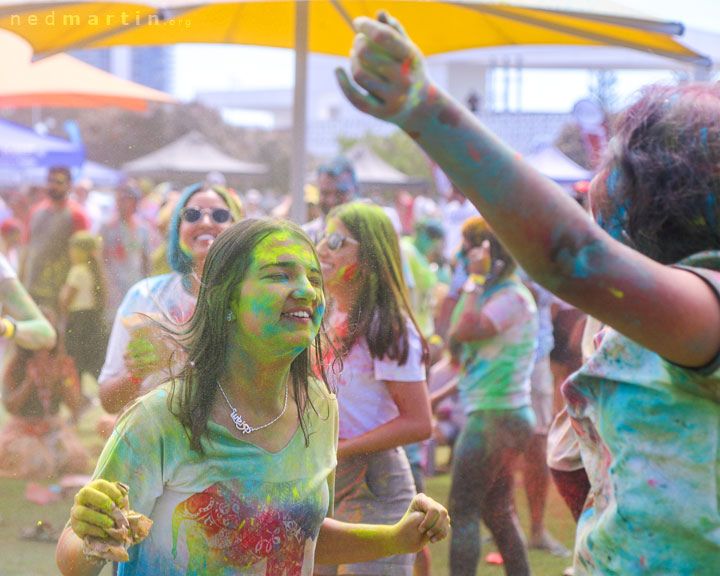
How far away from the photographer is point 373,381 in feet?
→ 8.70

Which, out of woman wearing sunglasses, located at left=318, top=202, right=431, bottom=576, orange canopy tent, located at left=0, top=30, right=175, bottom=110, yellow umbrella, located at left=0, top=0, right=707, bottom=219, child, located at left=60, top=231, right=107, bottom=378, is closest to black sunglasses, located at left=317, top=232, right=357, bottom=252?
woman wearing sunglasses, located at left=318, top=202, right=431, bottom=576

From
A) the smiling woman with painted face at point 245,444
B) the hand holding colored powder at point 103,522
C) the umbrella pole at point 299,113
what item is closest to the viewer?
the hand holding colored powder at point 103,522

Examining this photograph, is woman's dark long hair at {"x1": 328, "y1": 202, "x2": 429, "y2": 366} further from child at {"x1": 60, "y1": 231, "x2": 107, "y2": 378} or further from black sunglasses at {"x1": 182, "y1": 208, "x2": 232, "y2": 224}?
child at {"x1": 60, "y1": 231, "x2": 107, "y2": 378}

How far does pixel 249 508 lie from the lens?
5.01 ft

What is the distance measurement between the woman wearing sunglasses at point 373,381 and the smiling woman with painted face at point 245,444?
2.58 feet

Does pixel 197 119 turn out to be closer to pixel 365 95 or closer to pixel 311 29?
pixel 311 29

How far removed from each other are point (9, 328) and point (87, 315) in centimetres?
92

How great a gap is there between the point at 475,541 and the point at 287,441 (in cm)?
213

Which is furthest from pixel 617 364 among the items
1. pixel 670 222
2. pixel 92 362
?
pixel 92 362

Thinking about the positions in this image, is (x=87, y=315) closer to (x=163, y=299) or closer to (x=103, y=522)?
(x=163, y=299)

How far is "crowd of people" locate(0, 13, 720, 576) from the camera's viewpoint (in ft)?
3.36

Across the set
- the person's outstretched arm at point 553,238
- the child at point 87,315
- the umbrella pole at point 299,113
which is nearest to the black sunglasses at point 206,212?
the child at point 87,315

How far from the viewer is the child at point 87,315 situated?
217 cm

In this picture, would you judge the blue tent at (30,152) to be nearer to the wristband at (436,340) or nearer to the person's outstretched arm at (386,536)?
the wristband at (436,340)
